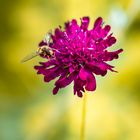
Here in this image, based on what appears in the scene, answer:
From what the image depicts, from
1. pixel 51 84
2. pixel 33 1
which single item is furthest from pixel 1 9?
pixel 51 84

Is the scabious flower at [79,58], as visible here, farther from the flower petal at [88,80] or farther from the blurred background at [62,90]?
the blurred background at [62,90]

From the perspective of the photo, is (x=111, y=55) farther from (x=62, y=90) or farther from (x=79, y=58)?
(x=62, y=90)

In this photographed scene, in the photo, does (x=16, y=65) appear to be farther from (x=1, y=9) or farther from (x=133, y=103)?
(x=133, y=103)

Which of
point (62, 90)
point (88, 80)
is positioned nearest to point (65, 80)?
point (88, 80)

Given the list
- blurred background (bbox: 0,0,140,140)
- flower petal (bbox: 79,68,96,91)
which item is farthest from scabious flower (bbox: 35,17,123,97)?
blurred background (bbox: 0,0,140,140)

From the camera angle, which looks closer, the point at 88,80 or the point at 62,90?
the point at 88,80

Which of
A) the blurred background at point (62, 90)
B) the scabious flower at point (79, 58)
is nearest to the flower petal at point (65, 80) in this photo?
the scabious flower at point (79, 58)

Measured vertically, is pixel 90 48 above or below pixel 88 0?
below
